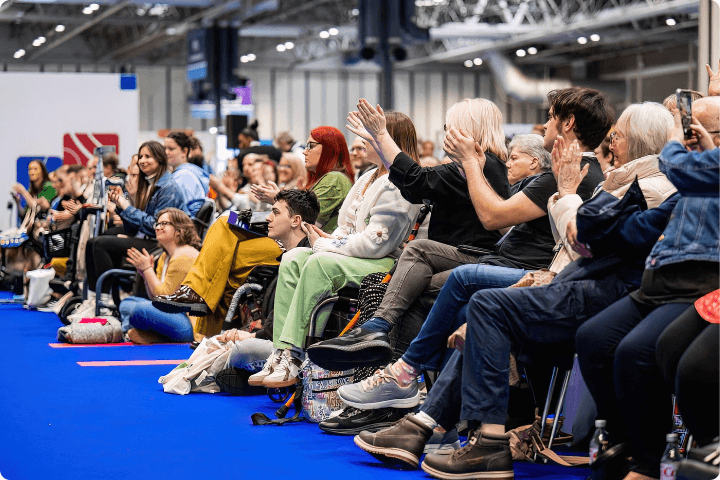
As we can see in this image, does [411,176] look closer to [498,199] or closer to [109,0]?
[498,199]

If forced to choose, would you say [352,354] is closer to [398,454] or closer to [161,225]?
[398,454]

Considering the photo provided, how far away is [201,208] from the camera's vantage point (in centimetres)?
720

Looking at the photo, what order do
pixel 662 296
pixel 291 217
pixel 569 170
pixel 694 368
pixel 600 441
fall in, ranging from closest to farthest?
pixel 694 368 → pixel 662 296 → pixel 600 441 → pixel 569 170 → pixel 291 217

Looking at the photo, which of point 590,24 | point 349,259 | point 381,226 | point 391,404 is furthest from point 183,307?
point 590,24

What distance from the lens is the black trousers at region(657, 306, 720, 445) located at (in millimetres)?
2424

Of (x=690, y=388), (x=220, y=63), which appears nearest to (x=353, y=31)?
(x=220, y=63)

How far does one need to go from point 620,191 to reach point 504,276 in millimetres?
464

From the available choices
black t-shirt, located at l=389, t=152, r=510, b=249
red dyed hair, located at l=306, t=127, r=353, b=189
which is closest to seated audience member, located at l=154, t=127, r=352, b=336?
red dyed hair, located at l=306, t=127, r=353, b=189

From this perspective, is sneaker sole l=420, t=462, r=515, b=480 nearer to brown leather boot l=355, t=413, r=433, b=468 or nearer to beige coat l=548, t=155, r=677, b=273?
brown leather boot l=355, t=413, r=433, b=468

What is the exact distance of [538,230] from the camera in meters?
3.51

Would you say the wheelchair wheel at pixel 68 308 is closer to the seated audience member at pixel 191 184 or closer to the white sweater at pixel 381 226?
the seated audience member at pixel 191 184

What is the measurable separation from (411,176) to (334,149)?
5.76ft

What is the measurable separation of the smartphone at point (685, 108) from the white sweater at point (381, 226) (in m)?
1.62

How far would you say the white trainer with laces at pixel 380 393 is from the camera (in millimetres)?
3555
